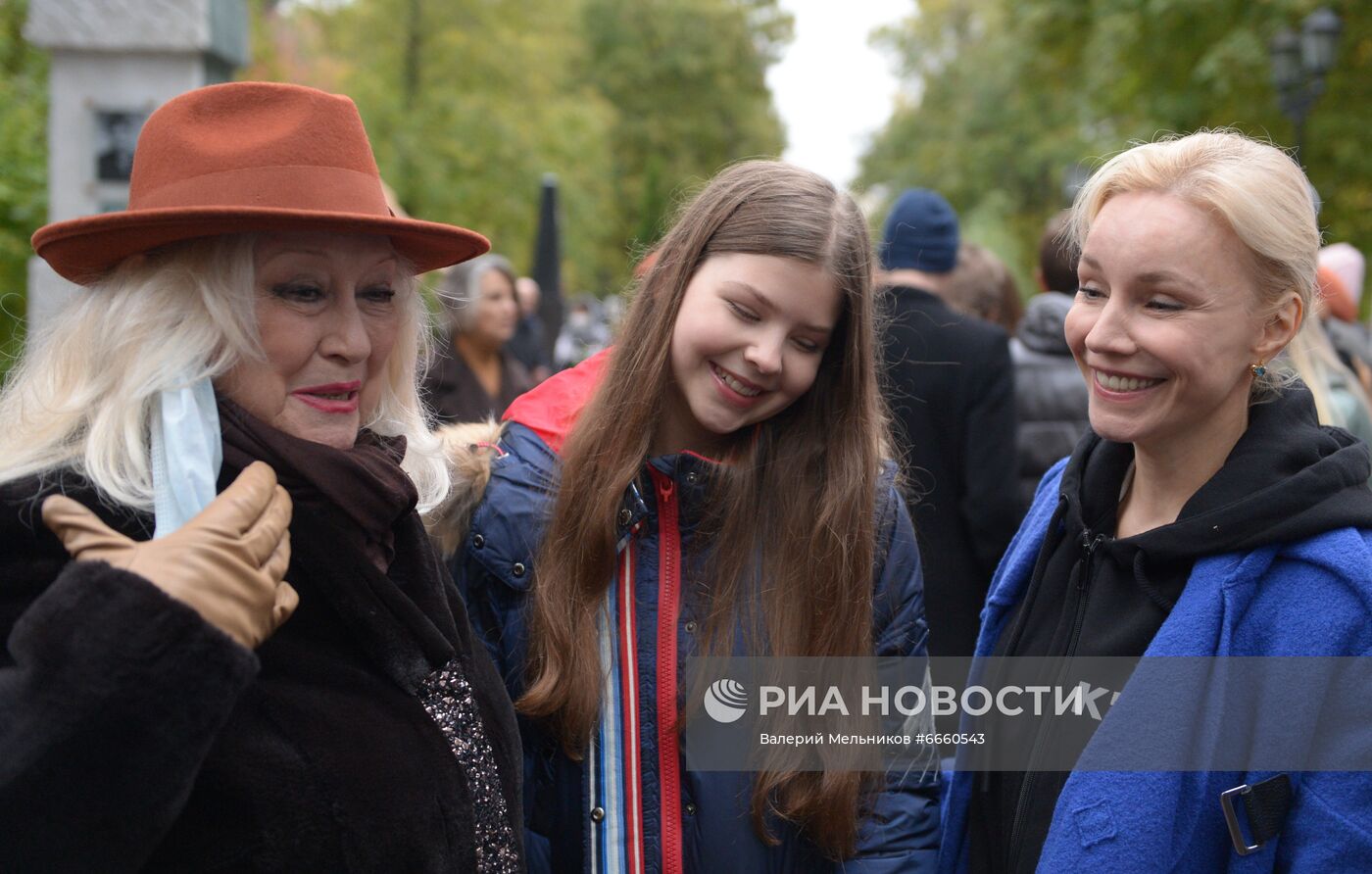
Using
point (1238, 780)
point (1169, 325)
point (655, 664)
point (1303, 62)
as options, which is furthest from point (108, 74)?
point (1303, 62)

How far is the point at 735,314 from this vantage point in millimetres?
2418

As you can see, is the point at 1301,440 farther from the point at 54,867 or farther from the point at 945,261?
the point at 945,261

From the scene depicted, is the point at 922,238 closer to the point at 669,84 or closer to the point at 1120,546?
the point at 1120,546

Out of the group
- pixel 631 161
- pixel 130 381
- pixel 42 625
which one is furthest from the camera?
pixel 631 161

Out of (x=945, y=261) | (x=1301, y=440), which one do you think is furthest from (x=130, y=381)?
(x=945, y=261)

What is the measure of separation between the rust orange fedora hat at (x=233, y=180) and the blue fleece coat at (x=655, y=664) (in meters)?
0.65

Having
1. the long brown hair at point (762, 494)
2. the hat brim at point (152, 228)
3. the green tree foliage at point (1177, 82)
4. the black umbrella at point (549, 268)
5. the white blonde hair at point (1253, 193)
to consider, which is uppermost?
the green tree foliage at point (1177, 82)

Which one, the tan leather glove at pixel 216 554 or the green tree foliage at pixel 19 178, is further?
the green tree foliage at pixel 19 178

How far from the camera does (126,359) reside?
5.89ft

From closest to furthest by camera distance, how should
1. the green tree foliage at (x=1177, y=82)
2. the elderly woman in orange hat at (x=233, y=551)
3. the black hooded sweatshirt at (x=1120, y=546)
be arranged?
the elderly woman in orange hat at (x=233, y=551), the black hooded sweatshirt at (x=1120, y=546), the green tree foliage at (x=1177, y=82)

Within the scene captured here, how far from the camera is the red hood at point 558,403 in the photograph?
254 cm

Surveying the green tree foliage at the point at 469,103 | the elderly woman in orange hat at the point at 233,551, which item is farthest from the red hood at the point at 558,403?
the green tree foliage at the point at 469,103

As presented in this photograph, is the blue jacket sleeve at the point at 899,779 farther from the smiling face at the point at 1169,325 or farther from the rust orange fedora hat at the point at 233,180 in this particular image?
the rust orange fedora hat at the point at 233,180

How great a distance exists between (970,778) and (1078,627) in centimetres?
41
